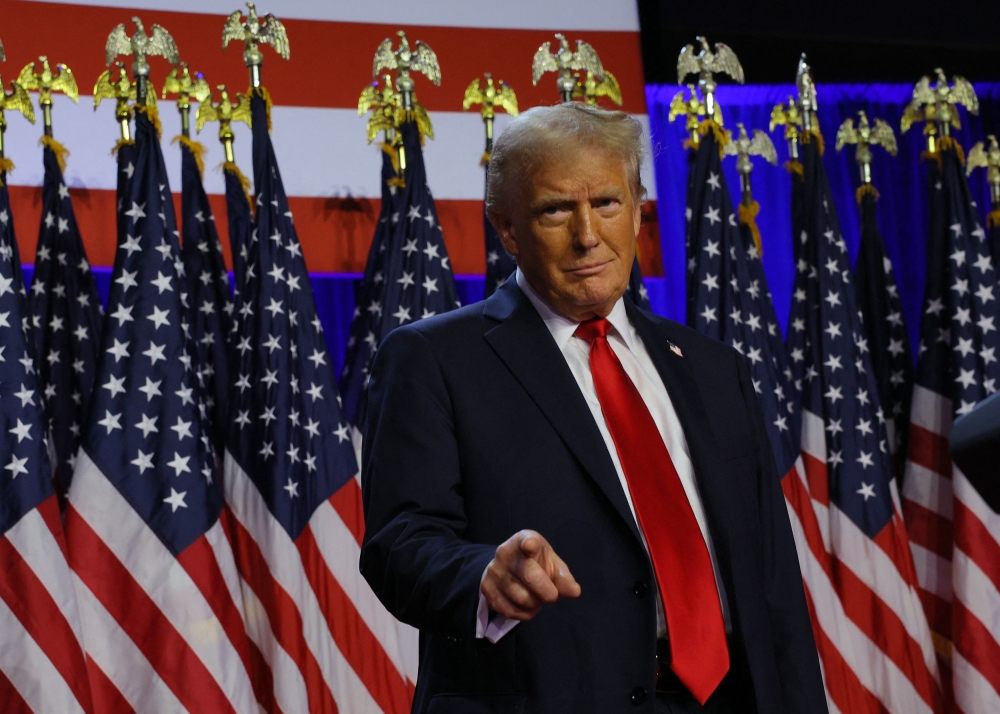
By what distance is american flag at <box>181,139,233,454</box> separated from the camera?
141 inches

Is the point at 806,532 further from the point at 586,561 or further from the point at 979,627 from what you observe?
the point at 586,561

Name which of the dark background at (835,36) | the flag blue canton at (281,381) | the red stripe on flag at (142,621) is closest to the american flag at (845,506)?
the dark background at (835,36)

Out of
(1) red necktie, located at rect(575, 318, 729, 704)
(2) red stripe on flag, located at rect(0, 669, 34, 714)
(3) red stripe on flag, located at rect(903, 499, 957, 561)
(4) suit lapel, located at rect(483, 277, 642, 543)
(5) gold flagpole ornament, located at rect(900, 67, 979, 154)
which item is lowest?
(3) red stripe on flag, located at rect(903, 499, 957, 561)

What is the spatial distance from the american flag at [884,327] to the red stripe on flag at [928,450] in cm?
13

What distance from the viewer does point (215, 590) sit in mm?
3236

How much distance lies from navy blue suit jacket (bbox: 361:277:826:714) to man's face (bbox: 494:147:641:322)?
69 millimetres

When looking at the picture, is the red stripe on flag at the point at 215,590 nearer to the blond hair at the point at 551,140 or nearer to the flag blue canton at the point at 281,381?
the flag blue canton at the point at 281,381

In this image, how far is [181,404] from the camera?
10.8 feet

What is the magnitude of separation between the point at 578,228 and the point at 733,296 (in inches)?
96.6

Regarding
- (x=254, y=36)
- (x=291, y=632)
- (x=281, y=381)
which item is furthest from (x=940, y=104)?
(x=291, y=632)

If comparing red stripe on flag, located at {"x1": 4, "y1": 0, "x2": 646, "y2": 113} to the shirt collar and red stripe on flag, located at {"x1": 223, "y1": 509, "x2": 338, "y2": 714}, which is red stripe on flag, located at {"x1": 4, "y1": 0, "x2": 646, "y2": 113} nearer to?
red stripe on flag, located at {"x1": 223, "y1": 509, "x2": 338, "y2": 714}

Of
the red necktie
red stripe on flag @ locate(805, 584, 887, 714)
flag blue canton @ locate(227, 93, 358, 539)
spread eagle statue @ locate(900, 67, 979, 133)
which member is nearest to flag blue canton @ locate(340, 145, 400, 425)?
flag blue canton @ locate(227, 93, 358, 539)

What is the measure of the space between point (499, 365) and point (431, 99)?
9.49 ft

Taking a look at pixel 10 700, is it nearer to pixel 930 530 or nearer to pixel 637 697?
pixel 637 697
